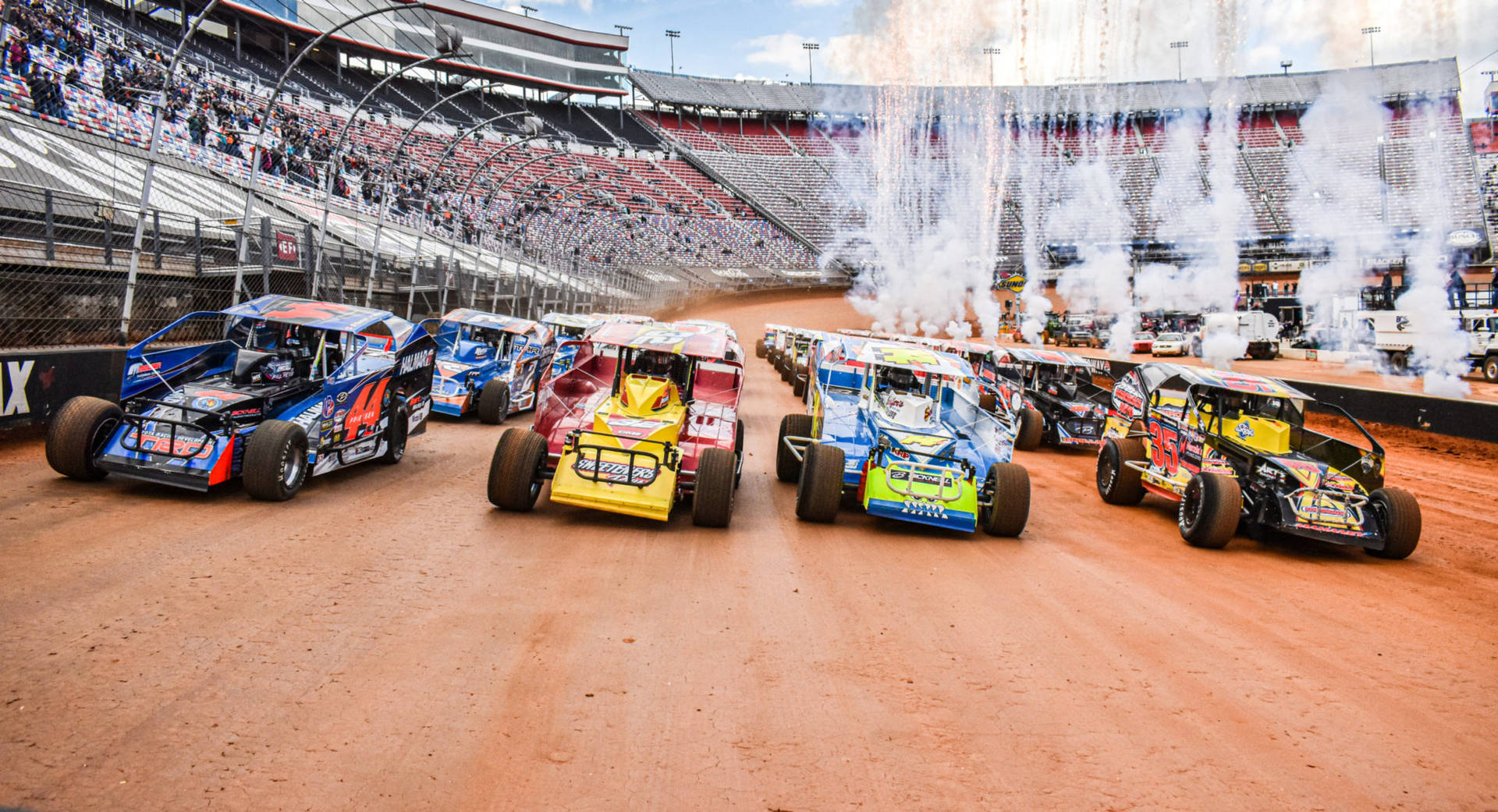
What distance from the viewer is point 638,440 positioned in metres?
8.41

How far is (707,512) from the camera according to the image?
8.20 meters

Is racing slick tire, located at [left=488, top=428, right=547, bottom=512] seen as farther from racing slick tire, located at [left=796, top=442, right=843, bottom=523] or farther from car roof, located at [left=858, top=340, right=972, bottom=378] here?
car roof, located at [left=858, top=340, right=972, bottom=378]

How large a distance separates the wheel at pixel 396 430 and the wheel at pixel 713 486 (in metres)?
4.31

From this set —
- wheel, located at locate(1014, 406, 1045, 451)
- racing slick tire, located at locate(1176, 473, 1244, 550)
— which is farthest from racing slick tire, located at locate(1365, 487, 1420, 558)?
wheel, located at locate(1014, 406, 1045, 451)

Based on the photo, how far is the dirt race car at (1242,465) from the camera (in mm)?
8883

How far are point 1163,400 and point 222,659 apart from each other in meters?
10.6

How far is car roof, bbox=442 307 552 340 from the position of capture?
15781mm

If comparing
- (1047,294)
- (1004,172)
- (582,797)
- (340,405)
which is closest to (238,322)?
(340,405)

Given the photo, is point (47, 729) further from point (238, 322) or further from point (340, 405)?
point (238, 322)

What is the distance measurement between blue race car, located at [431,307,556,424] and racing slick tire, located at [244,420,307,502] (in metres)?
6.68

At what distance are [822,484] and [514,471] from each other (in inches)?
119

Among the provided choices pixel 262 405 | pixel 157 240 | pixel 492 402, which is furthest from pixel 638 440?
pixel 157 240

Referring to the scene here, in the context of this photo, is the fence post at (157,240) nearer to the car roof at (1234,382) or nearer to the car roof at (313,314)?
the car roof at (313,314)

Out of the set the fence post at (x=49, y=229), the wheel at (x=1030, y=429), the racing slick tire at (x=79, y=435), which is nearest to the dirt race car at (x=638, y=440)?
the racing slick tire at (x=79, y=435)
